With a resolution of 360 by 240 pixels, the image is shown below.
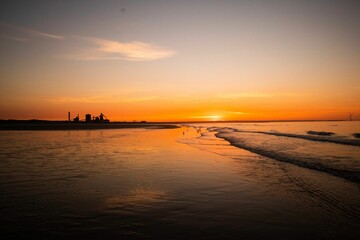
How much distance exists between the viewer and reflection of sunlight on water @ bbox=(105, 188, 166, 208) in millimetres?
6777

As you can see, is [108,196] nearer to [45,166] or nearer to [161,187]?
[161,187]

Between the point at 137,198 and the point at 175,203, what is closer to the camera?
the point at 175,203

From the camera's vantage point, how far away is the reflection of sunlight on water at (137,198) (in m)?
6.78

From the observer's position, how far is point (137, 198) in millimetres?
7273

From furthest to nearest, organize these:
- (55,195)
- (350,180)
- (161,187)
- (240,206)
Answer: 1. (350,180)
2. (161,187)
3. (55,195)
4. (240,206)

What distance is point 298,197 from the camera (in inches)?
302

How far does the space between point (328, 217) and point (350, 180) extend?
541cm

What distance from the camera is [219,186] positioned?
900cm

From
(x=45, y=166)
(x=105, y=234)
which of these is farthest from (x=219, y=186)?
(x=45, y=166)

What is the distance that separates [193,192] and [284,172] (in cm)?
594

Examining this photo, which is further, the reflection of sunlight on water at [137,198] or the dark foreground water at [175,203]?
the reflection of sunlight on water at [137,198]

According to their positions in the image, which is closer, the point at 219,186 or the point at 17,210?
the point at 17,210

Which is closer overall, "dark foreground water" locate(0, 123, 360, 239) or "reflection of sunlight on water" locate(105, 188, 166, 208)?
"dark foreground water" locate(0, 123, 360, 239)

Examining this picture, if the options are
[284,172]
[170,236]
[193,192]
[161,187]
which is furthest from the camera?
[284,172]
